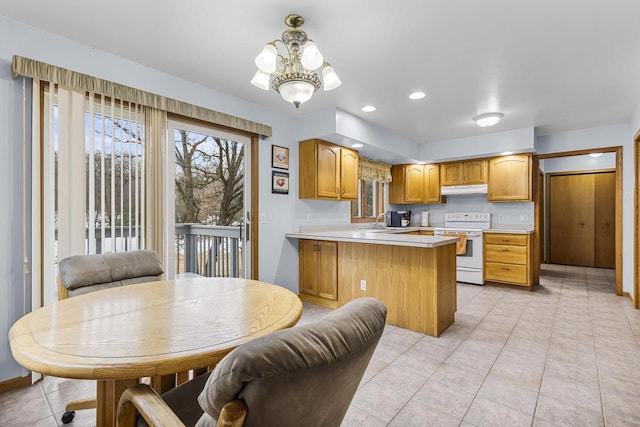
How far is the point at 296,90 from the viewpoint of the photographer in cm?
181

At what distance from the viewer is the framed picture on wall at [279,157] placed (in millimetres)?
3613

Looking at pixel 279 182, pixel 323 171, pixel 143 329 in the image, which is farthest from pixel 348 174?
pixel 143 329

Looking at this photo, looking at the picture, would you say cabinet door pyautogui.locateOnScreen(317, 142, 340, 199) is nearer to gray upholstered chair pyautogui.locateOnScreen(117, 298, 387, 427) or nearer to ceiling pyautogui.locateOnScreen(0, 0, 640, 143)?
ceiling pyautogui.locateOnScreen(0, 0, 640, 143)

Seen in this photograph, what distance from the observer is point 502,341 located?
8.66ft

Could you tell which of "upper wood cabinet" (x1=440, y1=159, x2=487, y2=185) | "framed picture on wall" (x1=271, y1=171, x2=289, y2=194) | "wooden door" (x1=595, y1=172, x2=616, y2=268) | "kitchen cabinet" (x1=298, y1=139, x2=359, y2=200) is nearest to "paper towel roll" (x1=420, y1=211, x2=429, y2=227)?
"upper wood cabinet" (x1=440, y1=159, x2=487, y2=185)

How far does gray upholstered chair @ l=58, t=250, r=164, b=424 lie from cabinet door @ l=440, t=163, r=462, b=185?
15.6ft

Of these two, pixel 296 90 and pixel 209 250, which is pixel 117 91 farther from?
pixel 209 250

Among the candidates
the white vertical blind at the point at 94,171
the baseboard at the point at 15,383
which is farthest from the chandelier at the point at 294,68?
the baseboard at the point at 15,383

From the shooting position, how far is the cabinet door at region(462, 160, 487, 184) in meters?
4.96

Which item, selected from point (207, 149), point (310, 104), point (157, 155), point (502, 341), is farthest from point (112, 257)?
point (502, 341)

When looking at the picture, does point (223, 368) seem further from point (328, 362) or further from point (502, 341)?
point (502, 341)

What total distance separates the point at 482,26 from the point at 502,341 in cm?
244

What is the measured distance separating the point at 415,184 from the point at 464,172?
830 millimetres

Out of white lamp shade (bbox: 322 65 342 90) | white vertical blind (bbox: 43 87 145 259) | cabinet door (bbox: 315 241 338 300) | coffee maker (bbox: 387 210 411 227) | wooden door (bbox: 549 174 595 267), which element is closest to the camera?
white lamp shade (bbox: 322 65 342 90)
